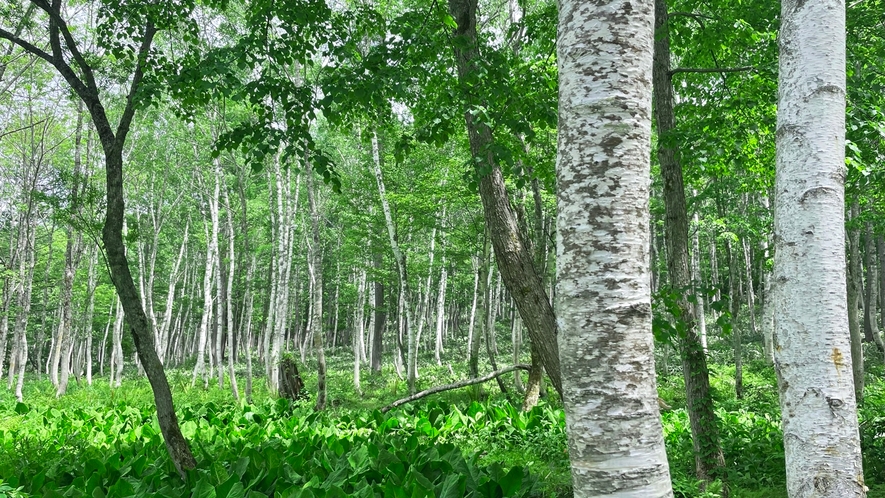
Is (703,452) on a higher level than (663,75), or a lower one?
lower

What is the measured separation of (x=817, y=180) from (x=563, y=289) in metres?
1.33

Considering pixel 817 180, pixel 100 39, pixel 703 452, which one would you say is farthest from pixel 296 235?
pixel 817 180

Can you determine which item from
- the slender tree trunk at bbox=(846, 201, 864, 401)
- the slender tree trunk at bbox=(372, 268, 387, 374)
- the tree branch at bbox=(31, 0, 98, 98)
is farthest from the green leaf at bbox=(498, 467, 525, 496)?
the slender tree trunk at bbox=(372, 268, 387, 374)

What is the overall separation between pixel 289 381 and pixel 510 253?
7.69 meters

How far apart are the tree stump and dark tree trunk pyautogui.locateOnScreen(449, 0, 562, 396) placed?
748 centimetres

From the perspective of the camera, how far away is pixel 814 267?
6.88 ft

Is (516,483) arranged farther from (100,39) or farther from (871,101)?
(100,39)

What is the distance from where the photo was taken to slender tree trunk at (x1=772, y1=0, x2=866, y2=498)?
2.04 meters

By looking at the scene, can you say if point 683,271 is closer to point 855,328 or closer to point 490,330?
point 855,328

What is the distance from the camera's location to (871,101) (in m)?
4.26

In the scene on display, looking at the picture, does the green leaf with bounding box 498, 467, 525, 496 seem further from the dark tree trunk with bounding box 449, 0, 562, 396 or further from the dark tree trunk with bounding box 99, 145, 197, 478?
the dark tree trunk with bounding box 99, 145, 197, 478

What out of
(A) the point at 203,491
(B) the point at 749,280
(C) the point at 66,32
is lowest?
(A) the point at 203,491

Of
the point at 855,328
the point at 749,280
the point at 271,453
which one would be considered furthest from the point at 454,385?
the point at 749,280

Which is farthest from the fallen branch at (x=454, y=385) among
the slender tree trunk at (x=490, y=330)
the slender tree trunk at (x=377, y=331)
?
the slender tree trunk at (x=377, y=331)
